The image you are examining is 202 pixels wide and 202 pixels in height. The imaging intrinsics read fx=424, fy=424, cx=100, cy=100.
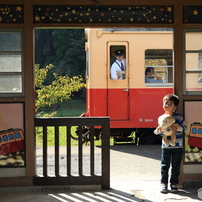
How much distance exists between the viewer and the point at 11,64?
5.91 m

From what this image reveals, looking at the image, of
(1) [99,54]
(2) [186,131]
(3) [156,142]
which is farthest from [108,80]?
(2) [186,131]

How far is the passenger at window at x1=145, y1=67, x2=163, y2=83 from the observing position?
10.9 metres

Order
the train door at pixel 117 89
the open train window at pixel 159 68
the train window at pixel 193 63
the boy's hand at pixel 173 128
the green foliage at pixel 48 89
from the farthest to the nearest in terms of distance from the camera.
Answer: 1. the green foliage at pixel 48 89
2. the open train window at pixel 159 68
3. the train door at pixel 117 89
4. the train window at pixel 193 63
5. the boy's hand at pixel 173 128

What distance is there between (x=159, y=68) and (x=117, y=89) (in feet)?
3.99

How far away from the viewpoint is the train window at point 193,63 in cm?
603

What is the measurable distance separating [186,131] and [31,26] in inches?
104

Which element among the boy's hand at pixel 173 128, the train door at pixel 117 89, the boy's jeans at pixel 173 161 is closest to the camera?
the boy's hand at pixel 173 128

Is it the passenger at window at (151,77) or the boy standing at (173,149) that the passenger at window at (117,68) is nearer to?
the passenger at window at (151,77)

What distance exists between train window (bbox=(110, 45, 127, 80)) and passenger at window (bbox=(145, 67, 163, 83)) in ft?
1.98

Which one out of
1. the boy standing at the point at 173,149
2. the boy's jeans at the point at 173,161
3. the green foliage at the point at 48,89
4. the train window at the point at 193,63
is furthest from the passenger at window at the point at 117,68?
the boy's jeans at the point at 173,161

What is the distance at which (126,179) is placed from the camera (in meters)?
7.16

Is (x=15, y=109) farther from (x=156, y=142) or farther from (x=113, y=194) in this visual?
(x=156, y=142)

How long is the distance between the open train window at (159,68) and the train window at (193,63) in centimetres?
477

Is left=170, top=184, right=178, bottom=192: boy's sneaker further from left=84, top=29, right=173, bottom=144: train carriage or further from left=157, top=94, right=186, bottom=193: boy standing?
left=84, top=29, right=173, bottom=144: train carriage
